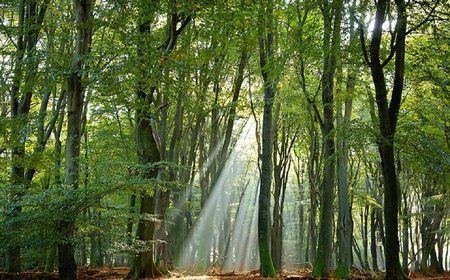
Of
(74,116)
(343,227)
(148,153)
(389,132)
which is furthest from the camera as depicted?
(343,227)

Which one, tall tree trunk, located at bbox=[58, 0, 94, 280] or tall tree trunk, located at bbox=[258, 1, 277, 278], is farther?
tall tree trunk, located at bbox=[258, 1, 277, 278]

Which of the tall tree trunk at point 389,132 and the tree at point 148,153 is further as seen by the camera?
the tree at point 148,153

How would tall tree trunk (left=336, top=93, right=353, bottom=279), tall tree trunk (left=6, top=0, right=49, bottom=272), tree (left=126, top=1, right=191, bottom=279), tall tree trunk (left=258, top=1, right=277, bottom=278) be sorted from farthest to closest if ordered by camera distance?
tall tree trunk (left=336, top=93, right=353, bottom=279)
tall tree trunk (left=258, top=1, right=277, bottom=278)
tree (left=126, top=1, right=191, bottom=279)
tall tree trunk (left=6, top=0, right=49, bottom=272)

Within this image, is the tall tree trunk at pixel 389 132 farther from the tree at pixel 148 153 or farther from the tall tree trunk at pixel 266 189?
the tree at pixel 148 153

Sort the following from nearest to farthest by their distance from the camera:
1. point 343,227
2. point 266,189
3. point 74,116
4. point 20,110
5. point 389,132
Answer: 1. point 389,132
2. point 74,116
3. point 20,110
4. point 266,189
5. point 343,227

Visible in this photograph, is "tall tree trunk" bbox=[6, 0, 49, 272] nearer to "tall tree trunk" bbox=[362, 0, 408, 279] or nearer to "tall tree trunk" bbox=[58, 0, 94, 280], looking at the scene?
"tall tree trunk" bbox=[58, 0, 94, 280]

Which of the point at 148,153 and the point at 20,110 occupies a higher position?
the point at 20,110

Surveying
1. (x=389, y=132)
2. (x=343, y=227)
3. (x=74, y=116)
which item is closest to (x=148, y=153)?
(x=74, y=116)

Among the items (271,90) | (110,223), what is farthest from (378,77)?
(110,223)

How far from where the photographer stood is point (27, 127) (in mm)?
7527

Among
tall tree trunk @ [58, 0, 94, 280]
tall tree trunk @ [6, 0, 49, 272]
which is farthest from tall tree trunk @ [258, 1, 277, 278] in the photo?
tall tree trunk @ [6, 0, 49, 272]

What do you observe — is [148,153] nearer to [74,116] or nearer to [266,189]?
[74,116]

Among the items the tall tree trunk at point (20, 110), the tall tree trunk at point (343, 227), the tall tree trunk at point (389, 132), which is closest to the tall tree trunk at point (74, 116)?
the tall tree trunk at point (20, 110)

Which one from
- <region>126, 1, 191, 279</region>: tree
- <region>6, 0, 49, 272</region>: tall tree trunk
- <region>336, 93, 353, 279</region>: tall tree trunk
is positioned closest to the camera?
<region>6, 0, 49, 272</region>: tall tree trunk
